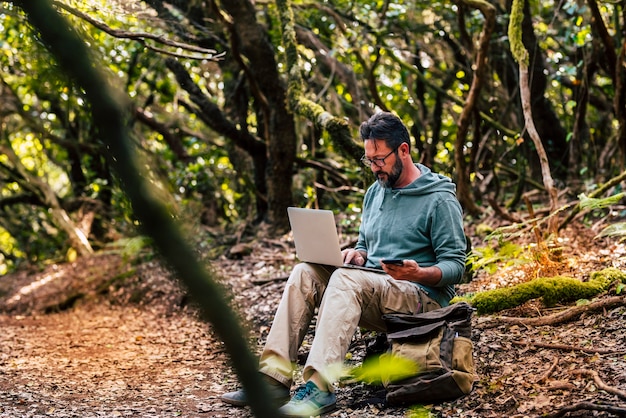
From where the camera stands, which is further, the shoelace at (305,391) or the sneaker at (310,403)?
the shoelace at (305,391)

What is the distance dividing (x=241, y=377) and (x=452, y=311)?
2.68 meters

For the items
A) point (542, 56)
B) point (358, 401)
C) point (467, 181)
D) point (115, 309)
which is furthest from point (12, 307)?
point (542, 56)

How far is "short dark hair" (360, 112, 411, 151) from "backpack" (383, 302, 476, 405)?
996 millimetres

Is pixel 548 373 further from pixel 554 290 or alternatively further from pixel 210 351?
pixel 210 351

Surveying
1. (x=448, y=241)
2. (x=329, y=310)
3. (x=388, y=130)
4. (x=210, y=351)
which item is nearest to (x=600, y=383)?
(x=448, y=241)

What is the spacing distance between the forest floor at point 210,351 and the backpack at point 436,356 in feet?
0.27

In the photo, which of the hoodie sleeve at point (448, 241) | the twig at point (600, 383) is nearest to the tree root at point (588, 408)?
the twig at point (600, 383)

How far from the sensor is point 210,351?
5.58 metres

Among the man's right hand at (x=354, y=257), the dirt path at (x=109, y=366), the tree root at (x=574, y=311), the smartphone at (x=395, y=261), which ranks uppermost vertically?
the smartphone at (x=395, y=261)

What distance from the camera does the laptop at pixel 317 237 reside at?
151 inches

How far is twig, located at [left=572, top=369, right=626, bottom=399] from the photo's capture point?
2.95m

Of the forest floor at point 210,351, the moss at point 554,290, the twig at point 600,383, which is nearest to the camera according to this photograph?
the twig at point 600,383

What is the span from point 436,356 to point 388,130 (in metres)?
1.29

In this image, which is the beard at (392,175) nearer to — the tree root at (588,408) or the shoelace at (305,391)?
the shoelace at (305,391)
